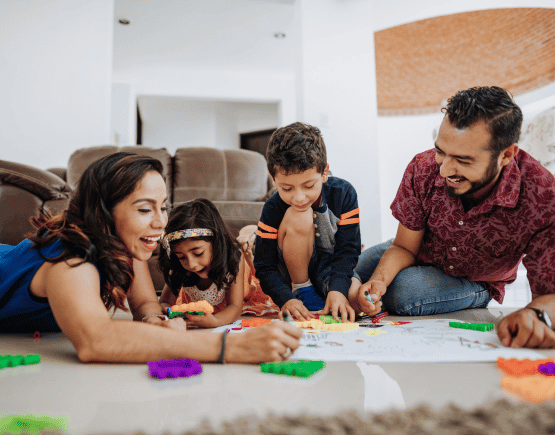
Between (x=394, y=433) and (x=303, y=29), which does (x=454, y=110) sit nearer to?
(x=394, y=433)

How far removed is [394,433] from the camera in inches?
18.4

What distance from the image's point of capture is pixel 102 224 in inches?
38.7

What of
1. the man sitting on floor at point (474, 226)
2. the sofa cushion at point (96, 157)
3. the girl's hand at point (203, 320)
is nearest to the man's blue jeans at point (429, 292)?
the man sitting on floor at point (474, 226)

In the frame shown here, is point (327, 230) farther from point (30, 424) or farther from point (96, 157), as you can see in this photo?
point (96, 157)

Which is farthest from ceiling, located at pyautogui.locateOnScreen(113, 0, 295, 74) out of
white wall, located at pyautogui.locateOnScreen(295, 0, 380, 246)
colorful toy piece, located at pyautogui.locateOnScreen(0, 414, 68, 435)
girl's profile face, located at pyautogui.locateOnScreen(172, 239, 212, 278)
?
colorful toy piece, located at pyautogui.locateOnScreen(0, 414, 68, 435)

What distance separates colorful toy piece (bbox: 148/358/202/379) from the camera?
0.77m

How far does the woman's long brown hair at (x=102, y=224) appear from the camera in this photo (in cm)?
94

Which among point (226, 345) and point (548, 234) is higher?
point (548, 234)

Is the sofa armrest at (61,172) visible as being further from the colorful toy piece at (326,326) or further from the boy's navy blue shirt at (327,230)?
the colorful toy piece at (326,326)

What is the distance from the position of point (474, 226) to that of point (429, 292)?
1.02 ft

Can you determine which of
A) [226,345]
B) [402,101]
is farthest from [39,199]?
[402,101]

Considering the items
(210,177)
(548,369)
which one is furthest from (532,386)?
(210,177)

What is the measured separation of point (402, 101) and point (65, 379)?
218 inches

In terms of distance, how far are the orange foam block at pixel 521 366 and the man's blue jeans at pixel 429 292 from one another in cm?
72
